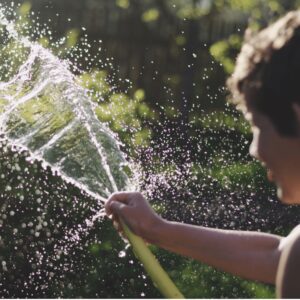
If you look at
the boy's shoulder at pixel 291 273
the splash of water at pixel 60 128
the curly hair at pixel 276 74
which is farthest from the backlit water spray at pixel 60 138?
the curly hair at pixel 276 74

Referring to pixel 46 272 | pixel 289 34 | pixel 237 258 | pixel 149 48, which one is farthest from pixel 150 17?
pixel 289 34

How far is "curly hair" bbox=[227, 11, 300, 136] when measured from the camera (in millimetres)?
1657

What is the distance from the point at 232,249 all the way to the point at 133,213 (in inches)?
13.7

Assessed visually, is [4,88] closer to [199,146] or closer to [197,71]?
[199,146]

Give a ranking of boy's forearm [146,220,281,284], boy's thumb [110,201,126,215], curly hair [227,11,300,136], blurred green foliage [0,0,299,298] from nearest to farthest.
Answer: curly hair [227,11,300,136], boy's thumb [110,201,126,215], boy's forearm [146,220,281,284], blurred green foliage [0,0,299,298]

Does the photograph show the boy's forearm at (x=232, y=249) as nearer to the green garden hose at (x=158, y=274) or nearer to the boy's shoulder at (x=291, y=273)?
the green garden hose at (x=158, y=274)

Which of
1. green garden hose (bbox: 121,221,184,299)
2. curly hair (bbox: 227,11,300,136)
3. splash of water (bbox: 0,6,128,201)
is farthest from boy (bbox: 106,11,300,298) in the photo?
splash of water (bbox: 0,6,128,201)

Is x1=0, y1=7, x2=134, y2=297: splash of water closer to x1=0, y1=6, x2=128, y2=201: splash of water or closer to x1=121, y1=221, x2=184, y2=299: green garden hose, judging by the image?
x1=0, y1=6, x2=128, y2=201: splash of water

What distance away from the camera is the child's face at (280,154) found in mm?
1731

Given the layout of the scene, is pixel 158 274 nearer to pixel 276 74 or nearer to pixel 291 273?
pixel 291 273

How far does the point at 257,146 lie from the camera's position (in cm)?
179

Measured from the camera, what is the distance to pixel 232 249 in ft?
7.62

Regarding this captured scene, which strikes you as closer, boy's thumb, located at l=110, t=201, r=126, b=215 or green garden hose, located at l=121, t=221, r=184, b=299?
green garden hose, located at l=121, t=221, r=184, b=299

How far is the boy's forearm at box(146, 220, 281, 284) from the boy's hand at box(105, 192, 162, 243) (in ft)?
0.35
